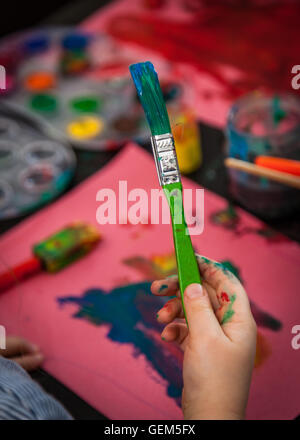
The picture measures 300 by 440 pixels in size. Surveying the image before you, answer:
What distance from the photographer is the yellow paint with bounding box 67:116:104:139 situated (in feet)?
3.21

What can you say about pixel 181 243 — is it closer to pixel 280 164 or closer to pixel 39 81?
pixel 280 164

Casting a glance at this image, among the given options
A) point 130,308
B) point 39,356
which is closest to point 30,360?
point 39,356

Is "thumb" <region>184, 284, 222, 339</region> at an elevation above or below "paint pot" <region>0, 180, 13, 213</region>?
above

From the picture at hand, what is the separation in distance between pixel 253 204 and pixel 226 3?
24.0 inches

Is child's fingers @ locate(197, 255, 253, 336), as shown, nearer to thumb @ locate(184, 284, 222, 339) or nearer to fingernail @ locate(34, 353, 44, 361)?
thumb @ locate(184, 284, 222, 339)

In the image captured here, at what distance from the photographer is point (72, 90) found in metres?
1.07

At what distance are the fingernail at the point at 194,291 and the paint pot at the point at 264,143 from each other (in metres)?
0.31

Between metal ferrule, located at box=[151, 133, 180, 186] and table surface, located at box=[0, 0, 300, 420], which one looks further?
table surface, located at box=[0, 0, 300, 420]

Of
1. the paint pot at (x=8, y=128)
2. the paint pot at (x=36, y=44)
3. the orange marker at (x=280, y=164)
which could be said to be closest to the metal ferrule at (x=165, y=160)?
the orange marker at (x=280, y=164)

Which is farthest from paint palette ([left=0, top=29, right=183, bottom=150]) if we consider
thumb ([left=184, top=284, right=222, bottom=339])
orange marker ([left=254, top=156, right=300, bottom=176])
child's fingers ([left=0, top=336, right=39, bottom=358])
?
thumb ([left=184, top=284, right=222, bottom=339])

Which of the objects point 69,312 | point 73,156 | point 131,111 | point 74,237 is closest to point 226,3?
point 131,111

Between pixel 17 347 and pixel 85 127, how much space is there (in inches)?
17.5

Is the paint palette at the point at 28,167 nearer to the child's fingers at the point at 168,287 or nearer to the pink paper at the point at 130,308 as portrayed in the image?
the pink paper at the point at 130,308

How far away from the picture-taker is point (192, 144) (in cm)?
88
